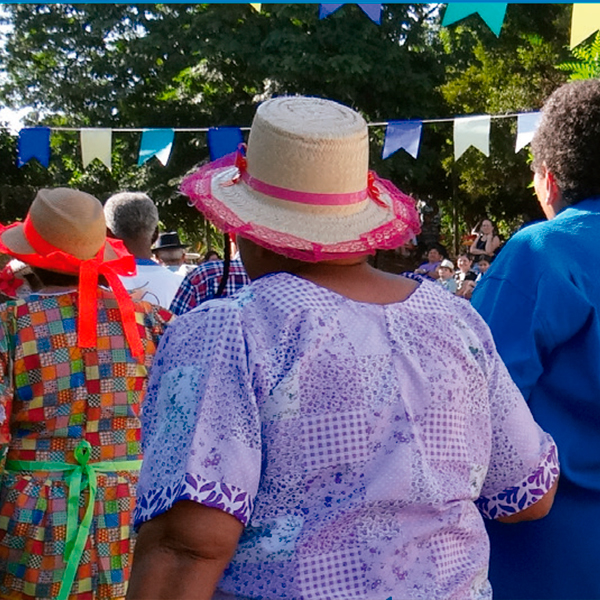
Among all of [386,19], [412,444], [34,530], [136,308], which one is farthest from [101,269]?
[386,19]

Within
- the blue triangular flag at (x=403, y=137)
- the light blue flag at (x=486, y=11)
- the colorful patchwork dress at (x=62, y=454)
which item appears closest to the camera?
the colorful patchwork dress at (x=62, y=454)

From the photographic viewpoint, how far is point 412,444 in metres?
1.40

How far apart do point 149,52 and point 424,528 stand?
75.3ft

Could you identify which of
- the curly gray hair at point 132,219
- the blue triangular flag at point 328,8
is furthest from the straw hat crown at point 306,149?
the blue triangular flag at point 328,8

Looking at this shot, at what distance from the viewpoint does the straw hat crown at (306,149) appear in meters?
1.51

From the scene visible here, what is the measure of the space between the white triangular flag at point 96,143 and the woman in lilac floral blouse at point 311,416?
9.33m

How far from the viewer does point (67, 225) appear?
9.51 ft

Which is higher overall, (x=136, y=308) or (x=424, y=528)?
(x=424, y=528)

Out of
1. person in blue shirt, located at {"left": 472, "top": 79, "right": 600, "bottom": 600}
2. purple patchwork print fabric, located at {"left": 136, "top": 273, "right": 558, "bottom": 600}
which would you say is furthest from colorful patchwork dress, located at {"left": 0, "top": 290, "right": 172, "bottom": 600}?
purple patchwork print fabric, located at {"left": 136, "top": 273, "right": 558, "bottom": 600}

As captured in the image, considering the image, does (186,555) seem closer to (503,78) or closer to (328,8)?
(328,8)

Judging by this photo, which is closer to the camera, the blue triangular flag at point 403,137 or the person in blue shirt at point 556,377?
the person in blue shirt at point 556,377

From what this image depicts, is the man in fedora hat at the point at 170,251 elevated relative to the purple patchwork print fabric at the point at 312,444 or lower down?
lower down

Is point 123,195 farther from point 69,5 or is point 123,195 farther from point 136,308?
point 69,5

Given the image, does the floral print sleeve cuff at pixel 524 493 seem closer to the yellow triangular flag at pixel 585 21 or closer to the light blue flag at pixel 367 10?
the yellow triangular flag at pixel 585 21
